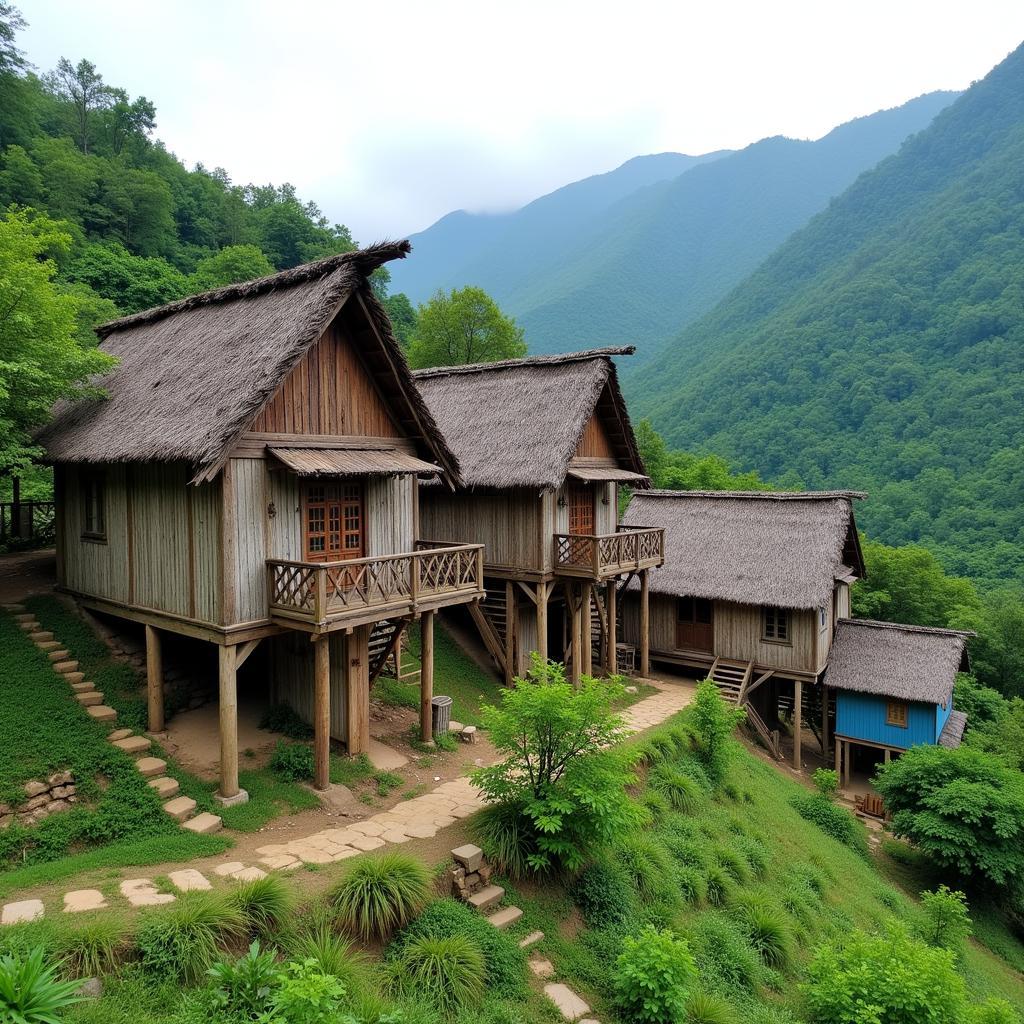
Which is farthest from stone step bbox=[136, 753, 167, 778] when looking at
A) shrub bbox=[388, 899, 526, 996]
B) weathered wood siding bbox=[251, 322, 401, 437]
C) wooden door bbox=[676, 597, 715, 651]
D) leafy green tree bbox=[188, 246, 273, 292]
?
leafy green tree bbox=[188, 246, 273, 292]

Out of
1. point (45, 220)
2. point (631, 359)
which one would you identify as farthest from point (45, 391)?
point (631, 359)

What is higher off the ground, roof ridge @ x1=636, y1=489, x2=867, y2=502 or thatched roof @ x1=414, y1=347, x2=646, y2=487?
thatched roof @ x1=414, y1=347, x2=646, y2=487

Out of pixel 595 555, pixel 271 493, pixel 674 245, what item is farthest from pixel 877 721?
pixel 674 245

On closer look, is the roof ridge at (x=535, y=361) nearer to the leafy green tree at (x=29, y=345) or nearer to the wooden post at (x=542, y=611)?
the wooden post at (x=542, y=611)

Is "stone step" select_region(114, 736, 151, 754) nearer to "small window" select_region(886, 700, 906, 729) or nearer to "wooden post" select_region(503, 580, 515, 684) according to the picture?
"wooden post" select_region(503, 580, 515, 684)

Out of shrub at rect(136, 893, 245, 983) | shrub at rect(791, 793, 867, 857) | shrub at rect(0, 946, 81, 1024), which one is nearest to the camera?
shrub at rect(0, 946, 81, 1024)

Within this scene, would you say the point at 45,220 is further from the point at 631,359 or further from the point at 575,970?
the point at 631,359

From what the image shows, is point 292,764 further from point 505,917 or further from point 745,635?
point 745,635
